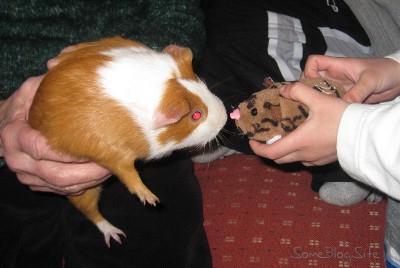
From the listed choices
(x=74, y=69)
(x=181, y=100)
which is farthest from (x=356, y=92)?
(x=74, y=69)

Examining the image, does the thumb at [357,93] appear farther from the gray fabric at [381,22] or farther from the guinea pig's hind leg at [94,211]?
the guinea pig's hind leg at [94,211]

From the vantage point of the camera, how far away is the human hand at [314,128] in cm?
78

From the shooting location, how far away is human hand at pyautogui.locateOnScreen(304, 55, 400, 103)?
0.87 metres

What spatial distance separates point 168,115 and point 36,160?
1.26ft

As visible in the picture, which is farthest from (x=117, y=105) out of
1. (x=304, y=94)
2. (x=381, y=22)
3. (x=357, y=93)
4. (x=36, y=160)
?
(x=381, y=22)

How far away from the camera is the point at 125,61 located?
865 mm

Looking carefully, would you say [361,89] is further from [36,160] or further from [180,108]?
[36,160]

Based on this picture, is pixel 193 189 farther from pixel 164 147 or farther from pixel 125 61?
pixel 125 61

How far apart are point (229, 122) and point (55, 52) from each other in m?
0.57

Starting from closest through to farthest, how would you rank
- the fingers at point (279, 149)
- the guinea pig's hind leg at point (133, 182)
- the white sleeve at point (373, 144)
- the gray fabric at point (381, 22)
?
the white sleeve at point (373, 144) < the fingers at point (279, 149) < the guinea pig's hind leg at point (133, 182) < the gray fabric at point (381, 22)

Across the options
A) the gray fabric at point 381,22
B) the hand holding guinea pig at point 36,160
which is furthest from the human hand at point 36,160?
the gray fabric at point 381,22

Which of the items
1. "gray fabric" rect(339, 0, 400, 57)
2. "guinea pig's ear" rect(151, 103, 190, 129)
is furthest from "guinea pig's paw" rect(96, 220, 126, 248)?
"gray fabric" rect(339, 0, 400, 57)

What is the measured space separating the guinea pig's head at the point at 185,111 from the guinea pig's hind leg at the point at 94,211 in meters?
0.31

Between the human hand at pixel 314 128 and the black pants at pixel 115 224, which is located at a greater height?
the human hand at pixel 314 128
